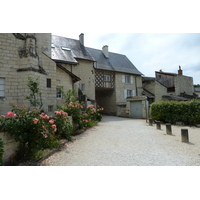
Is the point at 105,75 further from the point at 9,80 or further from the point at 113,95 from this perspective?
the point at 9,80

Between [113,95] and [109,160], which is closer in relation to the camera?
[109,160]

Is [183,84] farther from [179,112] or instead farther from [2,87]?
[2,87]

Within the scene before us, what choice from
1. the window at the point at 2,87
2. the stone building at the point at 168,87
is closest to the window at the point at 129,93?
the stone building at the point at 168,87

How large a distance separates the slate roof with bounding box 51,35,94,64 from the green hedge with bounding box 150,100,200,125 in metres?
8.38

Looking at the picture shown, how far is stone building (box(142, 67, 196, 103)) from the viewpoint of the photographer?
64.1ft

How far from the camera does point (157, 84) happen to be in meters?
19.7

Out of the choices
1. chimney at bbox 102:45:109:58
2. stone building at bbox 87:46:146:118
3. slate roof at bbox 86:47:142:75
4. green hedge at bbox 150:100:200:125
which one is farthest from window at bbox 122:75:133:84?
green hedge at bbox 150:100:200:125

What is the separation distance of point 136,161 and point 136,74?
17.0 metres

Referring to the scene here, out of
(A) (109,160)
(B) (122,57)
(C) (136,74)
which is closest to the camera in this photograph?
(A) (109,160)

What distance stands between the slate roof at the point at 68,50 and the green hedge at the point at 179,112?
838 cm

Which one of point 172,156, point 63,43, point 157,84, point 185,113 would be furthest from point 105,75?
point 172,156

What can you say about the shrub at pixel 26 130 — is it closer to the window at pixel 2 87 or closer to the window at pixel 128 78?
the window at pixel 2 87

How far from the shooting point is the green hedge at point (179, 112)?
29.4 ft

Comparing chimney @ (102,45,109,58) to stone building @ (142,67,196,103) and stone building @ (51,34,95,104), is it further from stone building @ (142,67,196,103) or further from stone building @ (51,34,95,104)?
stone building @ (142,67,196,103)
